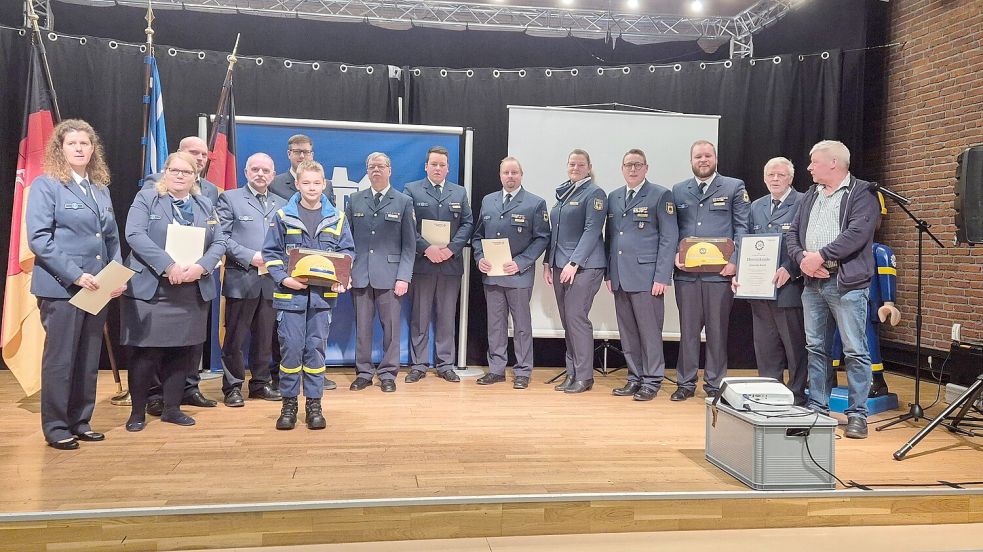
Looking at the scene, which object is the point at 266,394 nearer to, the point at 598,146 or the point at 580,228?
the point at 580,228

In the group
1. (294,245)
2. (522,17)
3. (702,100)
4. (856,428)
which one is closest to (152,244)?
(294,245)

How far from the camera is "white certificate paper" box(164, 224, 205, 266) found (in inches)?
141

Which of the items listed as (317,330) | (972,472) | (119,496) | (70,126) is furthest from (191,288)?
(972,472)

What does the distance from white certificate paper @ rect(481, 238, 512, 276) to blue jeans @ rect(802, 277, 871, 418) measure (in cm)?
205

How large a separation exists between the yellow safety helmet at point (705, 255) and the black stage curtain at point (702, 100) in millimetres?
1931

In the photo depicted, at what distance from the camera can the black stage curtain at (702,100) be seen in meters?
6.00

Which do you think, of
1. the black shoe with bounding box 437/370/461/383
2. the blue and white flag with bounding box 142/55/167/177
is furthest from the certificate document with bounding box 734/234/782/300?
the blue and white flag with bounding box 142/55/167/177

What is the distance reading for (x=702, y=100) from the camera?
614 centimetres

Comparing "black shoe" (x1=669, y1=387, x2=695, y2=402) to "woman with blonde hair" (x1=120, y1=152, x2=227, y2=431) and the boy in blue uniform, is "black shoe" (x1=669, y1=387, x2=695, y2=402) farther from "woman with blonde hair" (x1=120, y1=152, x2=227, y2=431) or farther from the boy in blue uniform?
"woman with blonde hair" (x1=120, y1=152, x2=227, y2=431)

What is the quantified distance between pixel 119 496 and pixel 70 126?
1794 millimetres

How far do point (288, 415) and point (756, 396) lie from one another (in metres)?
2.39

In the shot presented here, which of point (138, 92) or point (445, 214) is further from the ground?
point (138, 92)

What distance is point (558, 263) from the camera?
5016 mm

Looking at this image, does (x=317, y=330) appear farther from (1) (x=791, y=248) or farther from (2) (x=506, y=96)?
(2) (x=506, y=96)
